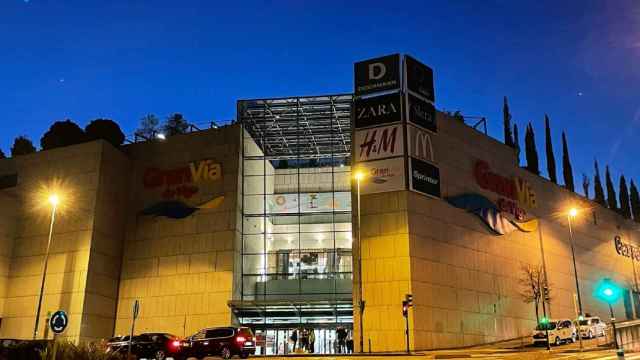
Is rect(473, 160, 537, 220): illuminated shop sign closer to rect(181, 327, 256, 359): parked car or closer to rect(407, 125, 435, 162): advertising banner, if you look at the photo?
rect(407, 125, 435, 162): advertising banner

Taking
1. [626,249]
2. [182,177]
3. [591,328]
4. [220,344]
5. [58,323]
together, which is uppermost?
[182,177]

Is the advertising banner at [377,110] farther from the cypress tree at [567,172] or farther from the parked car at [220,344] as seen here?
the cypress tree at [567,172]

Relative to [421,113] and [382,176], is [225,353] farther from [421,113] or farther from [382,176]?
[421,113]

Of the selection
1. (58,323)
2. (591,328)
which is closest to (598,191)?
(591,328)

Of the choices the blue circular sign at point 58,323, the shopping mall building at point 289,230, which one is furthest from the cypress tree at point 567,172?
the blue circular sign at point 58,323

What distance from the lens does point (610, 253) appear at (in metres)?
73.1

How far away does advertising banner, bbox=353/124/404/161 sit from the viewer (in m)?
47.9

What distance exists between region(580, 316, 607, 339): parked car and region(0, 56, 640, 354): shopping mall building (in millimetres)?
6959

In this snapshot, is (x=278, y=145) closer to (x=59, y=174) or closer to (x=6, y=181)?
(x=59, y=174)

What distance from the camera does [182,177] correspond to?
53781 mm

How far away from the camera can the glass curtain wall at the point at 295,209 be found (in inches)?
1999

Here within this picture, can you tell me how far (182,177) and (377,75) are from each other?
18262mm

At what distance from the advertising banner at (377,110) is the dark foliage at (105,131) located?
97.1 feet

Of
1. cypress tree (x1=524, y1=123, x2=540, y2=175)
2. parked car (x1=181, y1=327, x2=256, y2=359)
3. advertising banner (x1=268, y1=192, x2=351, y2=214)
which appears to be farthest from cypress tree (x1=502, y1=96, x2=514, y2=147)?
parked car (x1=181, y1=327, x2=256, y2=359)
